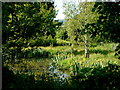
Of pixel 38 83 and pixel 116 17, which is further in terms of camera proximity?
pixel 38 83

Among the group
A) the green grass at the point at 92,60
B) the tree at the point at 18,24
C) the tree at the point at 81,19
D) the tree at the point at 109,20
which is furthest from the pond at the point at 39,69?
the tree at the point at 109,20

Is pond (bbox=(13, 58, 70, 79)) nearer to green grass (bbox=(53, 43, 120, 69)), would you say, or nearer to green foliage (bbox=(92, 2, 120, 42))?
green grass (bbox=(53, 43, 120, 69))

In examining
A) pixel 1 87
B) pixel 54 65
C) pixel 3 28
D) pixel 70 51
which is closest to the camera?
pixel 1 87

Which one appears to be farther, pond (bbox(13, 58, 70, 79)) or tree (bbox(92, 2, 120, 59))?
pond (bbox(13, 58, 70, 79))

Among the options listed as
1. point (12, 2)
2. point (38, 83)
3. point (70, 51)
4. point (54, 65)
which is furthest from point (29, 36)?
point (70, 51)

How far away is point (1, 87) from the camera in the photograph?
439 cm

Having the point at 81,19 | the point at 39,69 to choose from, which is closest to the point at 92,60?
the point at 81,19

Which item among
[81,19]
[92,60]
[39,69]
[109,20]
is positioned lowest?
[39,69]

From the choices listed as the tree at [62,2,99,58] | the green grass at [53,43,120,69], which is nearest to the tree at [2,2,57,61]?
the green grass at [53,43,120,69]

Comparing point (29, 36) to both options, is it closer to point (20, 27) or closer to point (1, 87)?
point (20, 27)

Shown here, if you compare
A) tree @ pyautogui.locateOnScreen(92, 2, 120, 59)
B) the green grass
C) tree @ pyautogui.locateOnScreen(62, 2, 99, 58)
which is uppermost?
tree @ pyautogui.locateOnScreen(62, 2, 99, 58)

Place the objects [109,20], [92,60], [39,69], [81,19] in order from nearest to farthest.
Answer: [109,20] → [39,69] → [92,60] → [81,19]

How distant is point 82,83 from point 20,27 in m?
3.01

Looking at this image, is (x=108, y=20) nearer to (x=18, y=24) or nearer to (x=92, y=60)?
(x=18, y=24)
